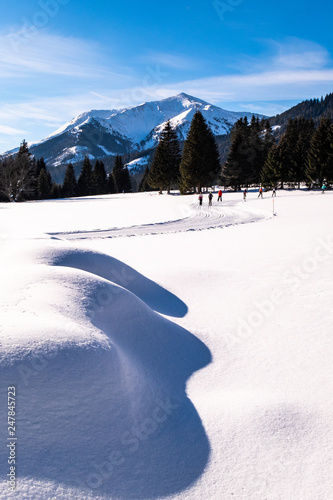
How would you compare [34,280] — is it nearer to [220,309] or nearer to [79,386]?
[79,386]

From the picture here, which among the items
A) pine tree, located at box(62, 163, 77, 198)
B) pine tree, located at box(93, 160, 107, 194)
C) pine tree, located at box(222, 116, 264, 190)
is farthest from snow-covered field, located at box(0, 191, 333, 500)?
pine tree, located at box(93, 160, 107, 194)

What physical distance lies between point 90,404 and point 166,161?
5213cm

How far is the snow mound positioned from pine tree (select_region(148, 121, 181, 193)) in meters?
50.0

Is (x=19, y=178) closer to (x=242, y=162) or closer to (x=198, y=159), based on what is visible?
(x=198, y=159)

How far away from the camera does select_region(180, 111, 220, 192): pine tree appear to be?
156 ft

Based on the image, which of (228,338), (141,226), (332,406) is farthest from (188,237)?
(332,406)

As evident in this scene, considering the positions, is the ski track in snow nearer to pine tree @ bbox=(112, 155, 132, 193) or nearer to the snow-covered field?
the snow-covered field

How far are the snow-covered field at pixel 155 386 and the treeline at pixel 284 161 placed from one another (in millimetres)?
46016

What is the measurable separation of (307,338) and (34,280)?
463cm

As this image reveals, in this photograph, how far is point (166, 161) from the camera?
173 feet

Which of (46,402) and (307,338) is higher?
(46,402)

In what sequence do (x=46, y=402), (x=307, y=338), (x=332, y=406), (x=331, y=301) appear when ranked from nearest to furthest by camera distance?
(x=46, y=402)
(x=332, y=406)
(x=307, y=338)
(x=331, y=301)

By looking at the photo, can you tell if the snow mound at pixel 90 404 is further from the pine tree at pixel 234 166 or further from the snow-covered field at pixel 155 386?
the pine tree at pixel 234 166

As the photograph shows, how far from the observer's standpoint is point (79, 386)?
3201 millimetres
